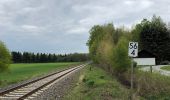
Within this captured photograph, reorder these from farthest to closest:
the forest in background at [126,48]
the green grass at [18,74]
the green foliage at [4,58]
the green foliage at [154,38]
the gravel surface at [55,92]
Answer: the green foliage at [154,38], the green foliage at [4,58], the green grass at [18,74], the forest in background at [126,48], the gravel surface at [55,92]

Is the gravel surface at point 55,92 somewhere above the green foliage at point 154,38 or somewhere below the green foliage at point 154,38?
below

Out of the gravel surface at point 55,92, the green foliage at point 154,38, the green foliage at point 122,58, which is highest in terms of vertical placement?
the green foliage at point 154,38

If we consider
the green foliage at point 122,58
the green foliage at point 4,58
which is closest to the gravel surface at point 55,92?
the green foliage at point 122,58

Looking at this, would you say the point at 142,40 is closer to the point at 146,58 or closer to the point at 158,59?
the point at 158,59

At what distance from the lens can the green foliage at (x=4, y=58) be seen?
40.7 m

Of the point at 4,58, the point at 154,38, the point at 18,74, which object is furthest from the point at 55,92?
the point at 154,38

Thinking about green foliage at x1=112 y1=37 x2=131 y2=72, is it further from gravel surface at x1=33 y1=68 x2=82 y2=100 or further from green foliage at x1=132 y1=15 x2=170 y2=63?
green foliage at x1=132 y1=15 x2=170 y2=63

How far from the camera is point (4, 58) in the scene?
41.0 m

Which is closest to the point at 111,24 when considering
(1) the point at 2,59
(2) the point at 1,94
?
(1) the point at 2,59

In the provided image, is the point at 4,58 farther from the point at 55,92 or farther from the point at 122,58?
the point at 55,92

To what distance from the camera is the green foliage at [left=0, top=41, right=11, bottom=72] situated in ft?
133

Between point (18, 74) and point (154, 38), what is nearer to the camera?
point (18, 74)

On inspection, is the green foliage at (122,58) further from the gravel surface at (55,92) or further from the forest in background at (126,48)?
the gravel surface at (55,92)

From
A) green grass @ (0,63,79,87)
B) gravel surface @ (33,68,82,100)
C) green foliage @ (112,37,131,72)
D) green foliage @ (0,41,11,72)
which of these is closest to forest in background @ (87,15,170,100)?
green foliage @ (112,37,131,72)
